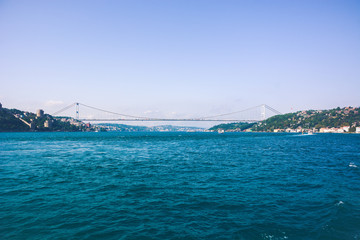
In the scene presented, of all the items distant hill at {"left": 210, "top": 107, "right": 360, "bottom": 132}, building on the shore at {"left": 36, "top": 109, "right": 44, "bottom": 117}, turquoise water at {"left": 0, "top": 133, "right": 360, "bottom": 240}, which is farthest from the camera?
building on the shore at {"left": 36, "top": 109, "right": 44, "bottom": 117}

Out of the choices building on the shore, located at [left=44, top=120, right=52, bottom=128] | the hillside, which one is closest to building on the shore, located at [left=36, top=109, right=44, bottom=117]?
the hillside

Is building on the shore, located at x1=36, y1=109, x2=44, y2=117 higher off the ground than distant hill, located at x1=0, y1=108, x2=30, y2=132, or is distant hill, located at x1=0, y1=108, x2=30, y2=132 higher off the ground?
building on the shore, located at x1=36, y1=109, x2=44, y2=117

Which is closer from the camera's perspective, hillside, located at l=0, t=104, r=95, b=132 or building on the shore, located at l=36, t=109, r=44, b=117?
hillside, located at l=0, t=104, r=95, b=132

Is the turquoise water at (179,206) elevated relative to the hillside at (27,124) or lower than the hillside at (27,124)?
lower

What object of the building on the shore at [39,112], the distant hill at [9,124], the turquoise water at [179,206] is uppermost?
the building on the shore at [39,112]

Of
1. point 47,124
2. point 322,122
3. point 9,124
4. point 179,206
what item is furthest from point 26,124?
point 322,122

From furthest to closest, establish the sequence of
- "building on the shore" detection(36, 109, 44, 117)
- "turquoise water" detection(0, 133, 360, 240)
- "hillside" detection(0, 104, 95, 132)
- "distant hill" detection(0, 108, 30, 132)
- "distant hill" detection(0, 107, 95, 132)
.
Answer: "building on the shore" detection(36, 109, 44, 117) → "hillside" detection(0, 104, 95, 132) → "distant hill" detection(0, 107, 95, 132) → "distant hill" detection(0, 108, 30, 132) → "turquoise water" detection(0, 133, 360, 240)

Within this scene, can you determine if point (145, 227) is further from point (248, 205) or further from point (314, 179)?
point (314, 179)

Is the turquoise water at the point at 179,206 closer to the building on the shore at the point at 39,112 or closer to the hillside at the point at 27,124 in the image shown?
the hillside at the point at 27,124

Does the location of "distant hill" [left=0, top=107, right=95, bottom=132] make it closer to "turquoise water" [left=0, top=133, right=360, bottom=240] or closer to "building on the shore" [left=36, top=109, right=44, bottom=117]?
"building on the shore" [left=36, top=109, right=44, bottom=117]

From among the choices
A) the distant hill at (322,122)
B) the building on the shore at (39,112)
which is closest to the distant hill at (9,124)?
the building on the shore at (39,112)

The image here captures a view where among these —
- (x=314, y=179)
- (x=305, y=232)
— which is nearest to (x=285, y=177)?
(x=314, y=179)

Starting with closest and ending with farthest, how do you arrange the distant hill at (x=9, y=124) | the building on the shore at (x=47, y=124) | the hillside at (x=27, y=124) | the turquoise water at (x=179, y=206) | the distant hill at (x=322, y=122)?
the turquoise water at (x=179, y=206) → the distant hill at (x=9, y=124) → the hillside at (x=27, y=124) → the distant hill at (x=322, y=122) → the building on the shore at (x=47, y=124)

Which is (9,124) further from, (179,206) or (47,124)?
(179,206)
